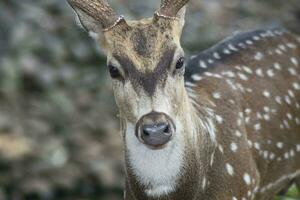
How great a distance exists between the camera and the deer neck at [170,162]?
5566 millimetres

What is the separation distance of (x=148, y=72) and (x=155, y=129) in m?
0.38

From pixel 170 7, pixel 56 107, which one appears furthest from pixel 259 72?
pixel 56 107

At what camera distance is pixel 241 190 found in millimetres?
6281

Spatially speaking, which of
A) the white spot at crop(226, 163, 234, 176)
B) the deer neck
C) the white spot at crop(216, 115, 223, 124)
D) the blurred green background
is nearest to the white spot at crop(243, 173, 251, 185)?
the white spot at crop(226, 163, 234, 176)

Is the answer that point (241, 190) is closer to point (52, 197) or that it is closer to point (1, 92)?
point (52, 197)

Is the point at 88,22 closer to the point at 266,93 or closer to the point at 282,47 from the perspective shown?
the point at 266,93

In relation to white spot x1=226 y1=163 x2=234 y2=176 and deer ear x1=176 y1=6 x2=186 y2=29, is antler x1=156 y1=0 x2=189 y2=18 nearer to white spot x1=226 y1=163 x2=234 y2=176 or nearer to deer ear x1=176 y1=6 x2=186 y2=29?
deer ear x1=176 y1=6 x2=186 y2=29

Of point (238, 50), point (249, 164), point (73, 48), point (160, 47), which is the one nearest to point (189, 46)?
point (73, 48)

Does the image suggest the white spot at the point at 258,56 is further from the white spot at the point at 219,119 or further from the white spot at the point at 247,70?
the white spot at the point at 219,119

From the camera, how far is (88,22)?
232 inches

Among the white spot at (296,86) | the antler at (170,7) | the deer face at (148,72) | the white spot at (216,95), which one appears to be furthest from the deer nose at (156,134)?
the white spot at (296,86)

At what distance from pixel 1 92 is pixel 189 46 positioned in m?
2.82

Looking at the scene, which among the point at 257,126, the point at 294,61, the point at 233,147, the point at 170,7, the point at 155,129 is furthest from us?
the point at 294,61

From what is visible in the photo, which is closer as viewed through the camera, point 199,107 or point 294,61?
point 199,107
